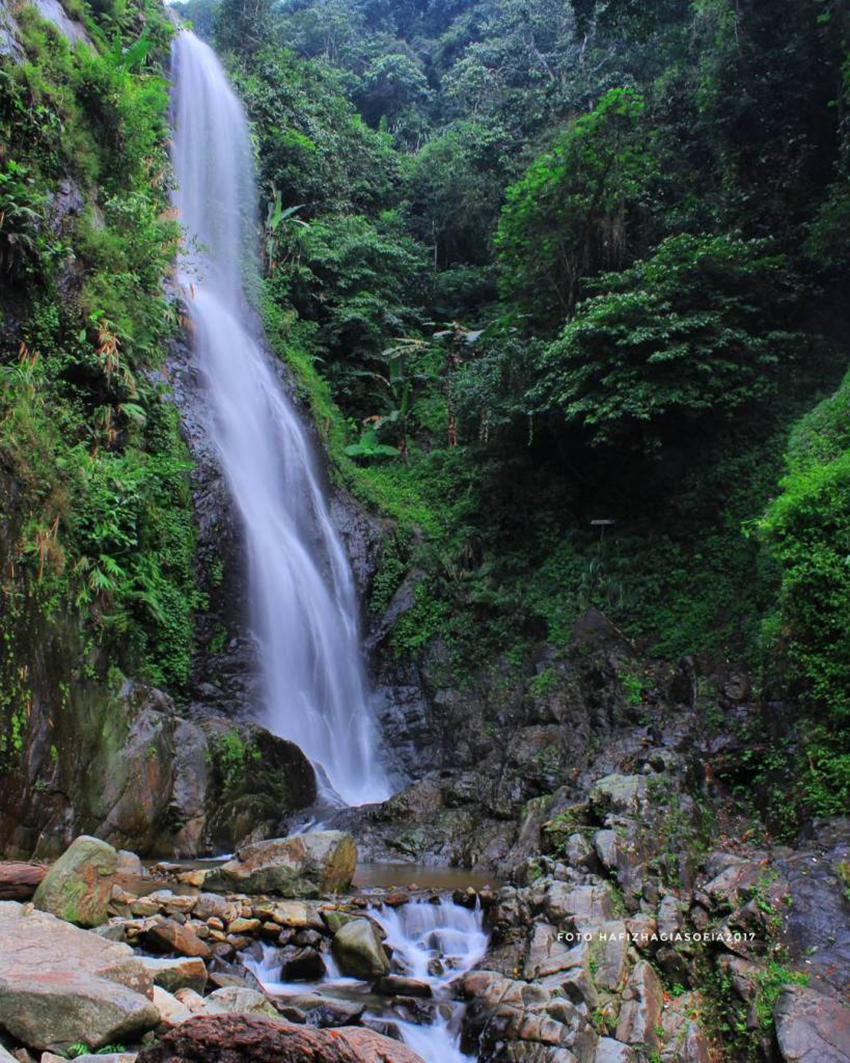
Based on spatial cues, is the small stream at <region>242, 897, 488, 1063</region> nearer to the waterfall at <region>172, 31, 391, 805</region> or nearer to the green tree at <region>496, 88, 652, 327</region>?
the waterfall at <region>172, 31, 391, 805</region>

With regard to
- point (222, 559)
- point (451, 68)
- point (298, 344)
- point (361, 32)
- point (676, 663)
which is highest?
point (361, 32)

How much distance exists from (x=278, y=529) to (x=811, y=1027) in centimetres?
1080

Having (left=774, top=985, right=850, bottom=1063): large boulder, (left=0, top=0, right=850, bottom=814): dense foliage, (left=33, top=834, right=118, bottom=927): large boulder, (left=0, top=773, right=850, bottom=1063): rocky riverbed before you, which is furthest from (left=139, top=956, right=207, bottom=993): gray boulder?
(left=0, top=0, right=850, bottom=814): dense foliage

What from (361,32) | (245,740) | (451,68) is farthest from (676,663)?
(361,32)

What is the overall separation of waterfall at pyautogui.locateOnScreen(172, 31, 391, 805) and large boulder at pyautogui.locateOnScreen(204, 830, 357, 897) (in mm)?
3402

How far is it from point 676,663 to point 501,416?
5657mm

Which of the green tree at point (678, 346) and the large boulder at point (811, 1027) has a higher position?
the green tree at point (678, 346)

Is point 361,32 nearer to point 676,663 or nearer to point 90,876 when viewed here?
point 676,663

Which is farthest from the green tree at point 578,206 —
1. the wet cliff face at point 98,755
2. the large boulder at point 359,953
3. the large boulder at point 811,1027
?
the large boulder at point 811,1027

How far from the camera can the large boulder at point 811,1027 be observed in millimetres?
4379

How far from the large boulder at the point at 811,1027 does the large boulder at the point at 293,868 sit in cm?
406

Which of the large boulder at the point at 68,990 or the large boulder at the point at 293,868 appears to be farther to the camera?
the large boulder at the point at 293,868

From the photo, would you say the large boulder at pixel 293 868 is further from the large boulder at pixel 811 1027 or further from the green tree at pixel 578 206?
the green tree at pixel 578 206

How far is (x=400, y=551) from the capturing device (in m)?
15.5
